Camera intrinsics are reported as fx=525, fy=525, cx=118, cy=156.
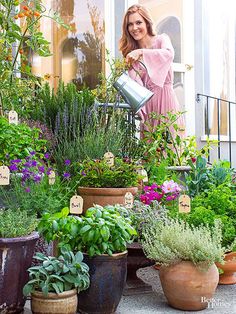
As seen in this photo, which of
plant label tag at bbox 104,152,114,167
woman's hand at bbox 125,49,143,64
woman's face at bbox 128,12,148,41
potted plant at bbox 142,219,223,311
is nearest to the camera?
potted plant at bbox 142,219,223,311

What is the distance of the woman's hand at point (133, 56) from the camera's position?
489 cm

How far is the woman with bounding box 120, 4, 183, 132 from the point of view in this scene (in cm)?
506

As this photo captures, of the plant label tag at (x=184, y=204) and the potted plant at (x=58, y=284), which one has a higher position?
the plant label tag at (x=184, y=204)

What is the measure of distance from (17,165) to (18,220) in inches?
24.9

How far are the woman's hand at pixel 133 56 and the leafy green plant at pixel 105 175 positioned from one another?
163 centimetres

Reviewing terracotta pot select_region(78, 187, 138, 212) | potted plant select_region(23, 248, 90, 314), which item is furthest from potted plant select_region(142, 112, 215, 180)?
potted plant select_region(23, 248, 90, 314)

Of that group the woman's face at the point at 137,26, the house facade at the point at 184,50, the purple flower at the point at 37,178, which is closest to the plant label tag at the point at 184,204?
the purple flower at the point at 37,178

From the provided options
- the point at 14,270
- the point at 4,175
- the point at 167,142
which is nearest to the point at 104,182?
the point at 4,175

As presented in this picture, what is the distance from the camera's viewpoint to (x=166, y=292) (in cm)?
291

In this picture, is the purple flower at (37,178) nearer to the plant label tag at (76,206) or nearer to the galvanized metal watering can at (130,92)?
the plant label tag at (76,206)

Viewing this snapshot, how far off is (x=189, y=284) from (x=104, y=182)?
96cm

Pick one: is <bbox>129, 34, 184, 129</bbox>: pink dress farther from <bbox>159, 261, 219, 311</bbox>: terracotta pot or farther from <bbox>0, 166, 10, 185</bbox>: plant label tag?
<bbox>159, 261, 219, 311</bbox>: terracotta pot

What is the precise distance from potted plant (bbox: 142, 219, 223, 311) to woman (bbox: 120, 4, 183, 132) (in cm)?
234

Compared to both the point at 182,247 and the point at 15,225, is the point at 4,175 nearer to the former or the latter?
the point at 15,225
